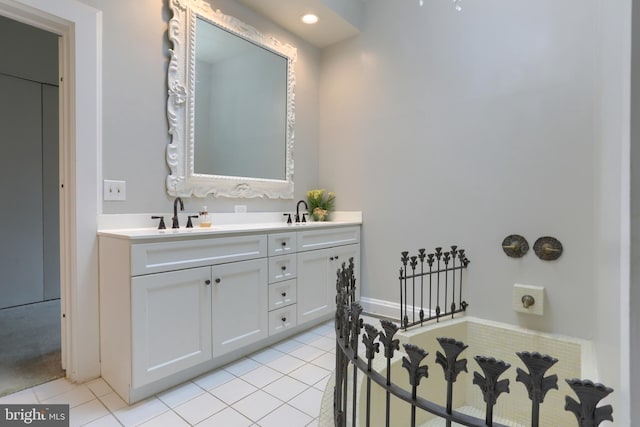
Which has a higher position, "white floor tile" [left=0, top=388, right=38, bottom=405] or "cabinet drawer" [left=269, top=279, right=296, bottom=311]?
"cabinet drawer" [left=269, top=279, right=296, bottom=311]

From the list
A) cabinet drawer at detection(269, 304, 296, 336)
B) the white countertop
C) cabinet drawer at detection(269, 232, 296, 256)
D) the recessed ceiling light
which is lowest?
cabinet drawer at detection(269, 304, 296, 336)

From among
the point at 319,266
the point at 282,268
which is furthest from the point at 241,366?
the point at 319,266

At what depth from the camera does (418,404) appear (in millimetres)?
753

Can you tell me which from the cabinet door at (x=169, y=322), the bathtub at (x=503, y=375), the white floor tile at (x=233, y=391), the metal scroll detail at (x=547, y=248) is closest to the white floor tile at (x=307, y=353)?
the bathtub at (x=503, y=375)

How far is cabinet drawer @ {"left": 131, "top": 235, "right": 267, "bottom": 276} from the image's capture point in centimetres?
168

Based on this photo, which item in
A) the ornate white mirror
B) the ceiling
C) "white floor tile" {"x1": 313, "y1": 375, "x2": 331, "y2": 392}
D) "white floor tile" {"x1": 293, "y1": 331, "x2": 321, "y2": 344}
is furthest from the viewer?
the ceiling

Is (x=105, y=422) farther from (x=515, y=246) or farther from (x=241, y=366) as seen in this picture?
(x=515, y=246)

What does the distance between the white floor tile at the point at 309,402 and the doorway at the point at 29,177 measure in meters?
2.37

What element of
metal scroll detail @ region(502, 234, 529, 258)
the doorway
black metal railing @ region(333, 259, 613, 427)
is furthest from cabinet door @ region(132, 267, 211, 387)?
metal scroll detail @ region(502, 234, 529, 258)

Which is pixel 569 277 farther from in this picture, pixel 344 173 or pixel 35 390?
pixel 35 390

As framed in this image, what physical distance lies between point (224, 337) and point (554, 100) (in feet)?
8.52

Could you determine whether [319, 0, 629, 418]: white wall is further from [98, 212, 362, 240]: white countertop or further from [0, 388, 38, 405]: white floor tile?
[0, 388, 38, 405]: white floor tile

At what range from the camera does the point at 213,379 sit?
1933 millimetres

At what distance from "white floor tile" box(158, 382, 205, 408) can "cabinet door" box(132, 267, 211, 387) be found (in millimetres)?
112
